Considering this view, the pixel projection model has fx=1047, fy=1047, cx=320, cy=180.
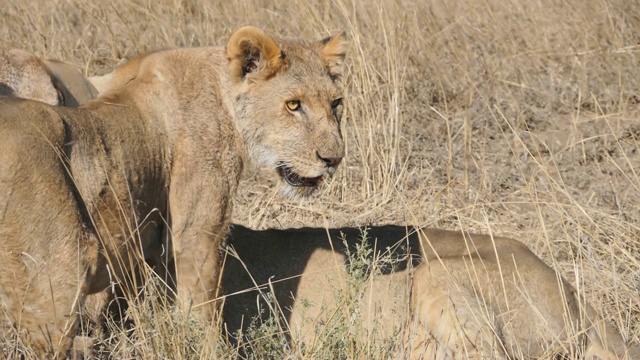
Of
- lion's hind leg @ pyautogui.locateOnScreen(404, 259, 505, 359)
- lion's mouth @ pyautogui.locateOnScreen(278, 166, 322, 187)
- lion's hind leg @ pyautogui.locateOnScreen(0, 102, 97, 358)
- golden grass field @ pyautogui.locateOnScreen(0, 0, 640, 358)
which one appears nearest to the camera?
lion's hind leg @ pyautogui.locateOnScreen(0, 102, 97, 358)

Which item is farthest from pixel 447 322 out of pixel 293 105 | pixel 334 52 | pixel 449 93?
pixel 449 93

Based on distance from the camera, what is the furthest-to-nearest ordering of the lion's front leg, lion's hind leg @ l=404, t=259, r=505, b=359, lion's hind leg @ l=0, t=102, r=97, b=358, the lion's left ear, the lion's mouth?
the lion's left ear → the lion's mouth → lion's hind leg @ l=404, t=259, r=505, b=359 → the lion's front leg → lion's hind leg @ l=0, t=102, r=97, b=358

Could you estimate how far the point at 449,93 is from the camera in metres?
9.41

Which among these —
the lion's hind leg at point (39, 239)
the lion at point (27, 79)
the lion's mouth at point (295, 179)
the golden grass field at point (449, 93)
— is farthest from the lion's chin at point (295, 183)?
the lion at point (27, 79)

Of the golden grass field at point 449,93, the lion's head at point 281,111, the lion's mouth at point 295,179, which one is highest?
the lion's head at point 281,111

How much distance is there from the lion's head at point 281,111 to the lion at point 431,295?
41 centimetres

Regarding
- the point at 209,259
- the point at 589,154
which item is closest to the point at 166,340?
the point at 209,259

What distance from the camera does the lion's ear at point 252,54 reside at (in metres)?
4.58

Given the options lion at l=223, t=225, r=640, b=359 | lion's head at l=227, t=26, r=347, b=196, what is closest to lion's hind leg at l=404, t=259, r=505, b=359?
lion at l=223, t=225, r=640, b=359

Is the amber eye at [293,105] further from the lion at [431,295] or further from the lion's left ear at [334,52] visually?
the lion at [431,295]

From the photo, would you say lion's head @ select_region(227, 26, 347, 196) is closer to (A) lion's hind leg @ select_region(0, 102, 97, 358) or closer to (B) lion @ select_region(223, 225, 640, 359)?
(B) lion @ select_region(223, 225, 640, 359)

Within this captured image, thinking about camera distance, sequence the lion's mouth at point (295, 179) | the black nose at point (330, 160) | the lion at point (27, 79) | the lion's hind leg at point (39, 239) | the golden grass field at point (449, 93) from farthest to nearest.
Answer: the golden grass field at point (449, 93)
the lion at point (27, 79)
the lion's mouth at point (295, 179)
the black nose at point (330, 160)
the lion's hind leg at point (39, 239)

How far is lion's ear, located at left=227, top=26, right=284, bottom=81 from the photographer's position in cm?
458

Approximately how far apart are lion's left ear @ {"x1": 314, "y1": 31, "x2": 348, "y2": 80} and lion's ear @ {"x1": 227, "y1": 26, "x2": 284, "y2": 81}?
34 cm
